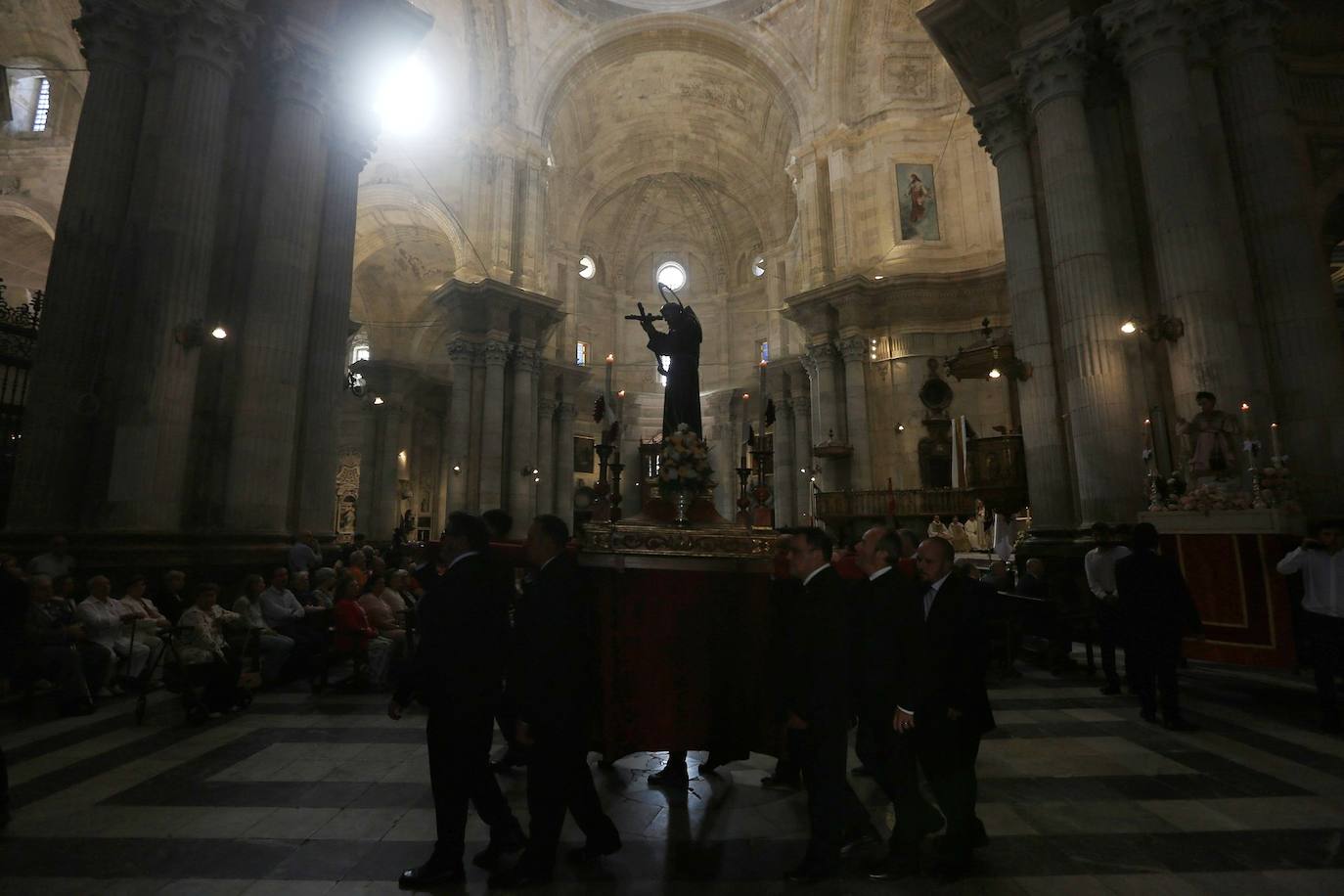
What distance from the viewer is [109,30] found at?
29.1ft

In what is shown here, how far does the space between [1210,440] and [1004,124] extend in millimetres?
6863

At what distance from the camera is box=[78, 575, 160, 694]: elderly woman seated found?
6.18m

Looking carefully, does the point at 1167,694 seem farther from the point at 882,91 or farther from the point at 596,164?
the point at 596,164

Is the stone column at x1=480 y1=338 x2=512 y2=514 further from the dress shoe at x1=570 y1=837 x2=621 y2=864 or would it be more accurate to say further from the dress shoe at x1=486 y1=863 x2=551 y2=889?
the dress shoe at x1=486 y1=863 x2=551 y2=889

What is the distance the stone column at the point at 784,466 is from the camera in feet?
88.5

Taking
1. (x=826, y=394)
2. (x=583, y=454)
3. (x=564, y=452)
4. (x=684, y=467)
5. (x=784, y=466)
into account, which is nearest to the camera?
(x=684, y=467)

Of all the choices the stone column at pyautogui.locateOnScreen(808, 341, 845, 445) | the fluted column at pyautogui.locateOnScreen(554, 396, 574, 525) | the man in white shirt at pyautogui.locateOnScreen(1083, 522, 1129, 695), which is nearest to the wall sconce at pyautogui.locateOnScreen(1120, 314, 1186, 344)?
the man in white shirt at pyautogui.locateOnScreen(1083, 522, 1129, 695)

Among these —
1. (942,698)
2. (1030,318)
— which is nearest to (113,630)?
(942,698)

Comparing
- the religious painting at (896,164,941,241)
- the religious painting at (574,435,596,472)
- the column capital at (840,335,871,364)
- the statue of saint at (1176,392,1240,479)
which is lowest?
the statue of saint at (1176,392,1240,479)

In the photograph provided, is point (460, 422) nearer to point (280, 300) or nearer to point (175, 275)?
point (280, 300)

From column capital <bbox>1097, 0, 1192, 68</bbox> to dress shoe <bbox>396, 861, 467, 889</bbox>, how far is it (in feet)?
40.8

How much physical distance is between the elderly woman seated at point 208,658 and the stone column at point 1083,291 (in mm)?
10472

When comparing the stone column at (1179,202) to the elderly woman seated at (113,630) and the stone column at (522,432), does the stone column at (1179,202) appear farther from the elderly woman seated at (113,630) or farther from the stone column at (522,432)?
the stone column at (522,432)

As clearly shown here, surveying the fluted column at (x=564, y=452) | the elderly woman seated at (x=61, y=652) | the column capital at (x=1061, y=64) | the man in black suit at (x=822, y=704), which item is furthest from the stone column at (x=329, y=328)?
the fluted column at (x=564, y=452)
